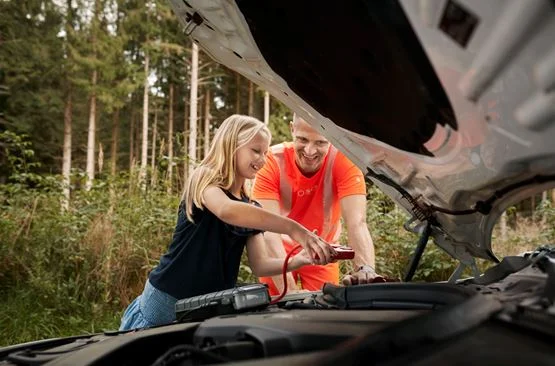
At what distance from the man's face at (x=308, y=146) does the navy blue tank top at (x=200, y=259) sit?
0.69 meters

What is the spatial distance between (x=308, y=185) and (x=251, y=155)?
0.82 m

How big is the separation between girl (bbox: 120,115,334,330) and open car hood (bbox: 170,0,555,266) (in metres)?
0.45

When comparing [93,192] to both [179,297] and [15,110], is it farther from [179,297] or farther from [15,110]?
[15,110]

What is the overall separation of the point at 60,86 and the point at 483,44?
1822 cm

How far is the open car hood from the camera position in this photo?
3.31ft

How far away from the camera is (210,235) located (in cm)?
243

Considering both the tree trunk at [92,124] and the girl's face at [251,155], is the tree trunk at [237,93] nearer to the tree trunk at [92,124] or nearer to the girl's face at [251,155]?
the tree trunk at [92,124]

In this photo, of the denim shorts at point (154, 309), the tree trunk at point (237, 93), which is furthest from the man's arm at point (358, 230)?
the tree trunk at point (237, 93)

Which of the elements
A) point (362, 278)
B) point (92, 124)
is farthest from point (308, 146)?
point (92, 124)

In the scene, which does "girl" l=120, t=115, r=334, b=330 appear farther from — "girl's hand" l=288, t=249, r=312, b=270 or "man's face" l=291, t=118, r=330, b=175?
"man's face" l=291, t=118, r=330, b=175

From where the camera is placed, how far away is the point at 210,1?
159 centimetres

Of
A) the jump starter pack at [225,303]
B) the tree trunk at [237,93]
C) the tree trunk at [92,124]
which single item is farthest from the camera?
the tree trunk at [237,93]

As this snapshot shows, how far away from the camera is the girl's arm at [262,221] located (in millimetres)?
2068

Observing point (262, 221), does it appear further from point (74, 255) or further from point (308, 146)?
point (74, 255)
